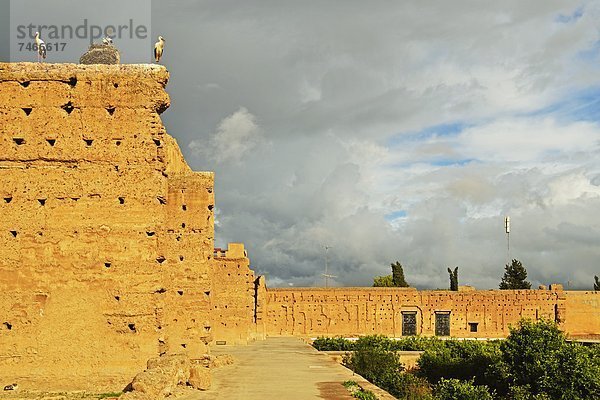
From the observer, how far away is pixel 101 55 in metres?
15.9

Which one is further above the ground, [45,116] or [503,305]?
[45,116]

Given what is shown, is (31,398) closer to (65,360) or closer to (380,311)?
(65,360)

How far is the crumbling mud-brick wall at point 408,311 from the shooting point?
4291cm

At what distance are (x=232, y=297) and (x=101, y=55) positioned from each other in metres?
18.9

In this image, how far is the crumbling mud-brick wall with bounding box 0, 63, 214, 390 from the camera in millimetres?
13508

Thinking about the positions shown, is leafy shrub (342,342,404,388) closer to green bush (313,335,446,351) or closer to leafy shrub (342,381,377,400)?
green bush (313,335,446,351)

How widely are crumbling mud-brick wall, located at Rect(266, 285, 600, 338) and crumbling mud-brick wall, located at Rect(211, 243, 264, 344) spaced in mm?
9451

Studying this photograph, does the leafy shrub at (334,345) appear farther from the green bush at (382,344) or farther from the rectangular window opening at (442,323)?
the rectangular window opening at (442,323)

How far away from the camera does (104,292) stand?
1367cm

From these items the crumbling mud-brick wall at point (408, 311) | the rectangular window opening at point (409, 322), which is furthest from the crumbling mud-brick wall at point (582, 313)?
the rectangular window opening at point (409, 322)

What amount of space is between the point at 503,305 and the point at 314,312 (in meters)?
12.9

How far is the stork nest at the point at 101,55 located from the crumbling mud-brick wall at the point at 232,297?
56.7 feet

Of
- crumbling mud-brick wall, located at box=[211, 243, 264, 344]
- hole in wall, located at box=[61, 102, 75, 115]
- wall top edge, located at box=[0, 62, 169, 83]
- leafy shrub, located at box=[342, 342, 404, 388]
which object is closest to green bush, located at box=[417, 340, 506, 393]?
leafy shrub, located at box=[342, 342, 404, 388]

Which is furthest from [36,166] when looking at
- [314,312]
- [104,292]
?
[314,312]
